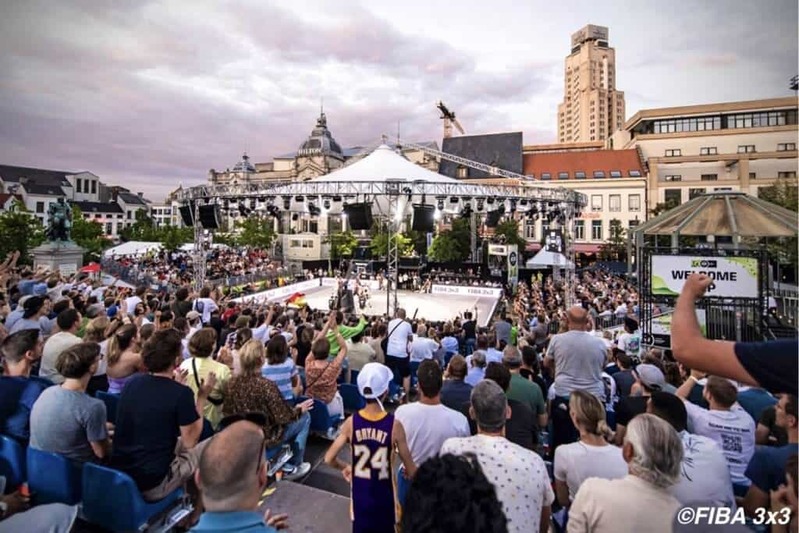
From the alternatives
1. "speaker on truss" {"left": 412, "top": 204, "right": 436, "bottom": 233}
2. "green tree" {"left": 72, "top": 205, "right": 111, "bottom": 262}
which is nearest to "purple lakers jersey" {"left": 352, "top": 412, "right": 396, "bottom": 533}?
"speaker on truss" {"left": 412, "top": 204, "right": 436, "bottom": 233}

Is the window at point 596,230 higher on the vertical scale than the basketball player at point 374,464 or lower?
higher

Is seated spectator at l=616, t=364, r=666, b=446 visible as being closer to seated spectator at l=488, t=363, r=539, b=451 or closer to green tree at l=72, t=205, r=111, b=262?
seated spectator at l=488, t=363, r=539, b=451

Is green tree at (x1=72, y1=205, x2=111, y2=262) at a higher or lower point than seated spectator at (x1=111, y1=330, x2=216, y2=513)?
higher

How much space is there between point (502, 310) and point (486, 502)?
760 inches

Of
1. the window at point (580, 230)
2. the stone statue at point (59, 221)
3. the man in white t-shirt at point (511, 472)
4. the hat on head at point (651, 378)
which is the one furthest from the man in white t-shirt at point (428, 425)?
the window at point (580, 230)

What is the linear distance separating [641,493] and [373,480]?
1.59m

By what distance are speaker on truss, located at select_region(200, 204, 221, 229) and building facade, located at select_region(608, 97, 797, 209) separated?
3908 centimetres

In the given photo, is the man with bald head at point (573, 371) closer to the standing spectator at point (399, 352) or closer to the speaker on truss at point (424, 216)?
the standing spectator at point (399, 352)

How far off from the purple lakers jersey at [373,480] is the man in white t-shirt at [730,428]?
254 centimetres

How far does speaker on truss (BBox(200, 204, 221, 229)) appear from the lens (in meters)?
16.9

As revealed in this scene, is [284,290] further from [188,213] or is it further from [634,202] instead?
[634,202]

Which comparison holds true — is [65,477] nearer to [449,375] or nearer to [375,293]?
[449,375]

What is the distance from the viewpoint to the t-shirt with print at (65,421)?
2828 mm

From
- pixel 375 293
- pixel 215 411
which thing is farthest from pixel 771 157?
pixel 215 411
